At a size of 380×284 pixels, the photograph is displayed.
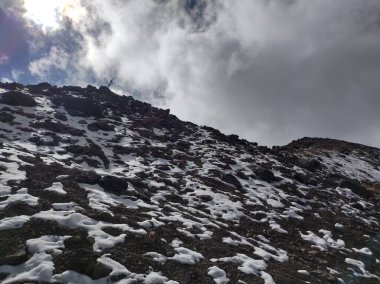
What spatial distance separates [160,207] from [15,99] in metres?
24.5

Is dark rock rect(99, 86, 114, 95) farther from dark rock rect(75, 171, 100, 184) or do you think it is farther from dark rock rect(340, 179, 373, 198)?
dark rock rect(75, 171, 100, 184)

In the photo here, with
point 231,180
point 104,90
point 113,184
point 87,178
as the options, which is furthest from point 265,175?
point 104,90

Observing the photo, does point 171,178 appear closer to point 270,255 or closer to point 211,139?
point 270,255

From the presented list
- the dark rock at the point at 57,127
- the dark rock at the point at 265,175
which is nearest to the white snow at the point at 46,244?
the dark rock at the point at 57,127

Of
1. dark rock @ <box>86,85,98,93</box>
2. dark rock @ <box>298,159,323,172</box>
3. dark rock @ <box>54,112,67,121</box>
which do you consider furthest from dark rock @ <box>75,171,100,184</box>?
dark rock @ <box>86,85,98,93</box>

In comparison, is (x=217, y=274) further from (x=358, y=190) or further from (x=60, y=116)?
(x=60, y=116)

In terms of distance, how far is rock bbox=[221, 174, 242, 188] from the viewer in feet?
90.1

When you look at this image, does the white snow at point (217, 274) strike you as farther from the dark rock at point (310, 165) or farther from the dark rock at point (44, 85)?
the dark rock at point (44, 85)

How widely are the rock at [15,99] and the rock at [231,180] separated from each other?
22028mm

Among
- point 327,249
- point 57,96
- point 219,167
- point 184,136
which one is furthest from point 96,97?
point 327,249

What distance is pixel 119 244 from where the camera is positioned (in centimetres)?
1277

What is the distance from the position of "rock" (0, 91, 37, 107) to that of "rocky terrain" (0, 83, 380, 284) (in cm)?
11

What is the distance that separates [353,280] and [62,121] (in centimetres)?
2879

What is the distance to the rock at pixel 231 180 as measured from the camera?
90.1 feet
